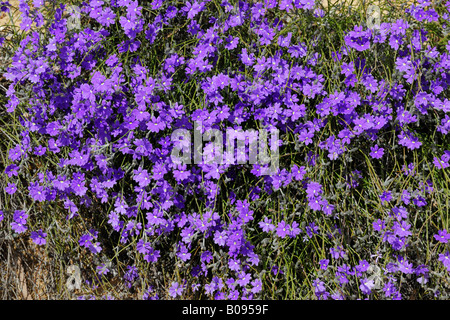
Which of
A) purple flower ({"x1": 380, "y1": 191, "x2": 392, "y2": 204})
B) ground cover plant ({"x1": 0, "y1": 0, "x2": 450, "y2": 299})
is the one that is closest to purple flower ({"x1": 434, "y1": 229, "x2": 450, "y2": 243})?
ground cover plant ({"x1": 0, "y1": 0, "x2": 450, "y2": 299})

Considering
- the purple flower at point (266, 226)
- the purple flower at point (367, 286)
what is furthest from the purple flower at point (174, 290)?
the purple flower at point (367, 286)

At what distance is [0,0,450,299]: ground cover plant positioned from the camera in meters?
2.09

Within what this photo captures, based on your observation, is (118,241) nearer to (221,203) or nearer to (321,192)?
(221,203)

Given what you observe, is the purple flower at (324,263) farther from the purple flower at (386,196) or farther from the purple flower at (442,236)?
the purple flower at (442,236)

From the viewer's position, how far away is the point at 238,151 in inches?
83.5

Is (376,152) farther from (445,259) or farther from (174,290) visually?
(174,290)

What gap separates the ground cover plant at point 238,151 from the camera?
2090 millimetres

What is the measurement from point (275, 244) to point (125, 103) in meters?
1.02

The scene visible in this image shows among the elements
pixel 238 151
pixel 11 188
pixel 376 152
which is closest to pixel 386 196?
pixel 376 152

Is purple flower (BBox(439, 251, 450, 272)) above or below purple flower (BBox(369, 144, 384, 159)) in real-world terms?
below
